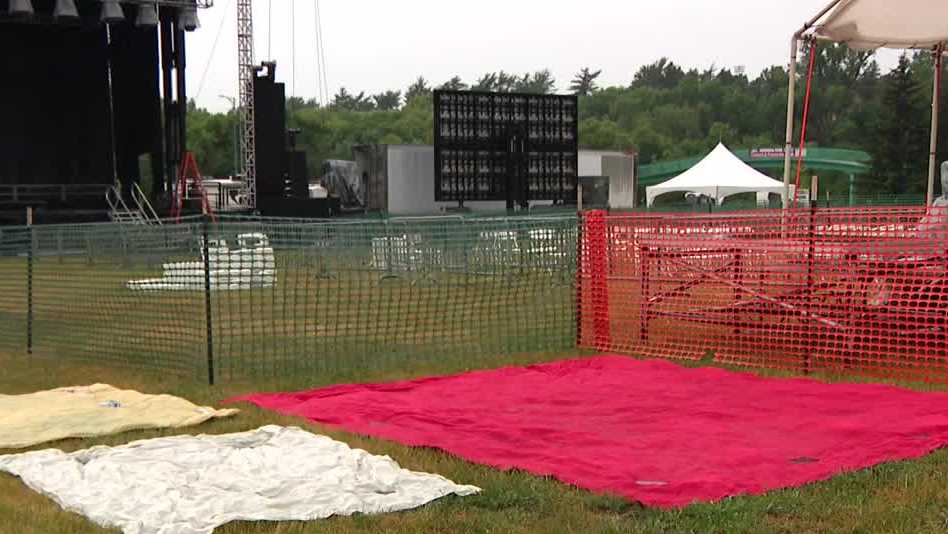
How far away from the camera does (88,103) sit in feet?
120

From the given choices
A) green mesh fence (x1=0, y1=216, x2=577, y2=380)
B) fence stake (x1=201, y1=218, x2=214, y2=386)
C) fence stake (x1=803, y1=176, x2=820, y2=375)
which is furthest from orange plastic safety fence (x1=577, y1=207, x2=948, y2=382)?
fence stake (x1=201, y1=218, x2=214, y2=386)

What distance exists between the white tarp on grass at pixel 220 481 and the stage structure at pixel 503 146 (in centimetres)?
2953

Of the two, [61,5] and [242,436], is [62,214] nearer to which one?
[61,5]

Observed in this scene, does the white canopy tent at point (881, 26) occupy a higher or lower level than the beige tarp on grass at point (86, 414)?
higher

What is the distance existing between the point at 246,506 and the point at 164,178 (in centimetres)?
3466

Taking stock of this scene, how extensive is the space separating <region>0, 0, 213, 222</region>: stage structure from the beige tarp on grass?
2651 centimetres

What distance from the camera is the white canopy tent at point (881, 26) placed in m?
12.8

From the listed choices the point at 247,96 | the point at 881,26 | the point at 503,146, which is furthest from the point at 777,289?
the point at 247,96

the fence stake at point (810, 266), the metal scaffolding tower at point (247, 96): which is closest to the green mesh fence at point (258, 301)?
the fence stake at point (810, 266)

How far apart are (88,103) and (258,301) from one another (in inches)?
1071

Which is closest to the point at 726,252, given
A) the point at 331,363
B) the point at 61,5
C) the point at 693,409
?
the point at 693,409

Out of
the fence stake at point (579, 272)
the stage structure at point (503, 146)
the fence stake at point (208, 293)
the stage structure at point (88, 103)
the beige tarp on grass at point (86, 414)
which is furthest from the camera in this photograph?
the stage structure at point (503, 146)

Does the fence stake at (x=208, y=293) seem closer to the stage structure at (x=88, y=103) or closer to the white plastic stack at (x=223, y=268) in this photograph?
the white plastic stack at (x=223, y=268)

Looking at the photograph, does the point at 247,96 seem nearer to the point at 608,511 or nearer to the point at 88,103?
the point at 88,103
